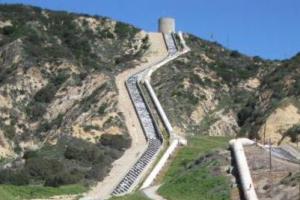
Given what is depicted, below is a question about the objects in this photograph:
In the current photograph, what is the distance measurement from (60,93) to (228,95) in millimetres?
16188

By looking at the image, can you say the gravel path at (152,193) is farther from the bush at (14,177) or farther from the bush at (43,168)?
the bush at (14,177)

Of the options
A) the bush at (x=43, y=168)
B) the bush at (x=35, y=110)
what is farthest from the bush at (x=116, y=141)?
the bush at (x=35, y=110)

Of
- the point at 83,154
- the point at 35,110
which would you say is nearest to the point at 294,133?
the point at 83,154

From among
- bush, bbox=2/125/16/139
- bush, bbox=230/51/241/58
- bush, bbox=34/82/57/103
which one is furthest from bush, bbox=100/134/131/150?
bush, bbox=230/51/241/58

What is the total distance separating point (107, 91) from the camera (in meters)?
68.9

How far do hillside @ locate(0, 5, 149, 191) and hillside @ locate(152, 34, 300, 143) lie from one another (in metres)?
5.64

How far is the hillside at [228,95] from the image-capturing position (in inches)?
2195

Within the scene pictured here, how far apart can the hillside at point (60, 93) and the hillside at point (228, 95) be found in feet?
18.5

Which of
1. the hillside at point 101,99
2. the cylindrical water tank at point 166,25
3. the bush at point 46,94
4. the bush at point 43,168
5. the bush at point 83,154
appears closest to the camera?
the bush at point 43,168

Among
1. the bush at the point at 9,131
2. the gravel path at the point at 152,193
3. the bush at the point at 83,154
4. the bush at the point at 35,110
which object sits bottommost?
the gravel path at the point at 152,193

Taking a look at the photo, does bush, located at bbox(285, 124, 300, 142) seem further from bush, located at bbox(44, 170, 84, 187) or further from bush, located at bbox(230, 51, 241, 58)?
bush, located at bbox(230, 51, 241, 58)

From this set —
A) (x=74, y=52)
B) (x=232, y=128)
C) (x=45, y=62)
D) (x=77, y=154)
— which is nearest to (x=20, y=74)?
(x=45, y=62)

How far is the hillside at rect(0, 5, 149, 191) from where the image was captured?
153 ft

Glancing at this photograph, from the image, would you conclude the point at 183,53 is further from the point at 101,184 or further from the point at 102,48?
the point at 101,184
